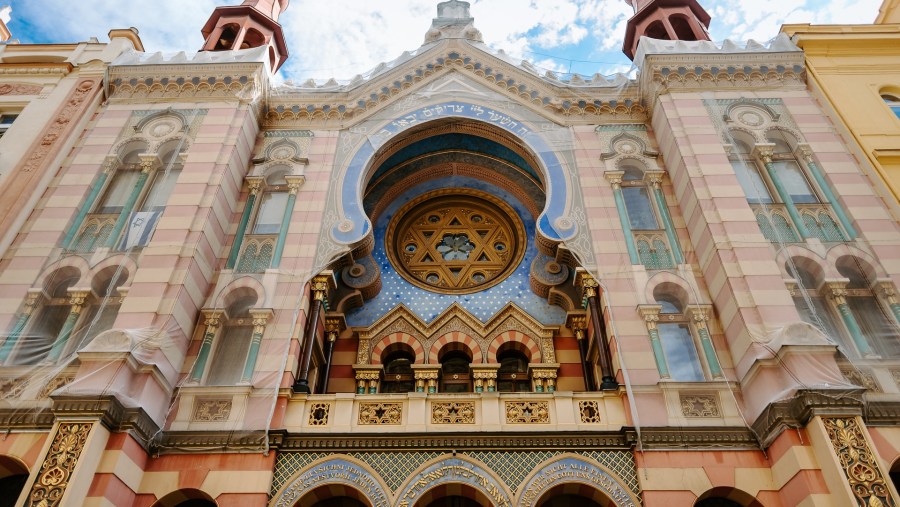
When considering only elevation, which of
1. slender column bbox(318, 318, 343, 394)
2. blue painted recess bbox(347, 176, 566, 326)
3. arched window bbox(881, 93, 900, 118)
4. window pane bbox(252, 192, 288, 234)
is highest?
arched window bbox(881, 93, 900, 118)

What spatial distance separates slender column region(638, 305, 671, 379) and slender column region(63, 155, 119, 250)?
1203 cm

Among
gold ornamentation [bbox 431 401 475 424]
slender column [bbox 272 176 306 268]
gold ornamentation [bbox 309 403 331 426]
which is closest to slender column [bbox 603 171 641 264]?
gold ornamentation [bbox 431 401 475 424]

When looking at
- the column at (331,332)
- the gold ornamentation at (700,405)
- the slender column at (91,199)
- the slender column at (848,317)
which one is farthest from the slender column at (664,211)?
the slender column at (91,199)

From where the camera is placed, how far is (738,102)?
1561 centimetres

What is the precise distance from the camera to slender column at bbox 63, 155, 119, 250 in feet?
43.7

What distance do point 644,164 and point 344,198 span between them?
737 cm

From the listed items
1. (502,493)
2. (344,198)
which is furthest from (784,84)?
(502,493)

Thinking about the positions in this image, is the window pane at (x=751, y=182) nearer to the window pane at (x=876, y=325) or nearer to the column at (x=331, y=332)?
the window pane at (x=876, y=325)

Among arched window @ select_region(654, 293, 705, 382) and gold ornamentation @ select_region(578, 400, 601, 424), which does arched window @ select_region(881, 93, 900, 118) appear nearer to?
arched window @ select_region(654, 293, 705, 382)

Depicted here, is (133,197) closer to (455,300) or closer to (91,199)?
(91,199)

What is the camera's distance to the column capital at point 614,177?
14844 millimetres

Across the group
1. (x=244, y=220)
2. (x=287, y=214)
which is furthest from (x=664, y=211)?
(x=244, y=220)

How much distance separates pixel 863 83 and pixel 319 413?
1578cm

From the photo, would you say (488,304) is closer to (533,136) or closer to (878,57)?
(533,136)
